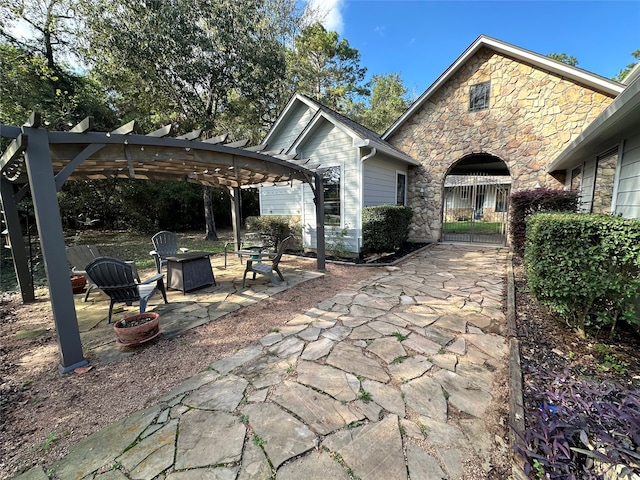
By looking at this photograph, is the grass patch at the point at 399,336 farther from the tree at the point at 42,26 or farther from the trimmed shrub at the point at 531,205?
the tree at the point at 42,26

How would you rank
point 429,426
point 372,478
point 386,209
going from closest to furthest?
1. point 372,478
2. point 429,426
3. point 386,209

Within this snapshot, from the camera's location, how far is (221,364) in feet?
9.59

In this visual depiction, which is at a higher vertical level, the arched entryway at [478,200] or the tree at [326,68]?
the tree at [326,68]

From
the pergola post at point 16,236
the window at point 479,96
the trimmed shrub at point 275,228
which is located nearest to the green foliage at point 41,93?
the pergola post at point 16,236

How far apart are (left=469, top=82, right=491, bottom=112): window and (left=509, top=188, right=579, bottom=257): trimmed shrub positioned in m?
3.57

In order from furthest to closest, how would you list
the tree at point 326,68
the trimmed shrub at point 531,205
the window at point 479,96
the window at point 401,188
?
the tree at point 326,68 < the window at point 401,188 < the window at point 479,96 < the trimmed shrub at point 531,205

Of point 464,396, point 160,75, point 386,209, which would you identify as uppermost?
point 160,75

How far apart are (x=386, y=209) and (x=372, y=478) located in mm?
6896

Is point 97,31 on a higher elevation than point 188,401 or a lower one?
higher

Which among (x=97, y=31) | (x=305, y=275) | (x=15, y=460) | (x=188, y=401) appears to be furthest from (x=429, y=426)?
(x=97, y=31)

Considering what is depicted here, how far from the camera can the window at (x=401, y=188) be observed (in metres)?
10.3

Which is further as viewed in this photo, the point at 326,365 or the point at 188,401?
the point at 326,365

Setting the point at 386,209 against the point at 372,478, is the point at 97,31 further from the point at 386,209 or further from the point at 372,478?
the point at 372,478

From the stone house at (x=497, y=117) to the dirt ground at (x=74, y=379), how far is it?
852 centimetres
